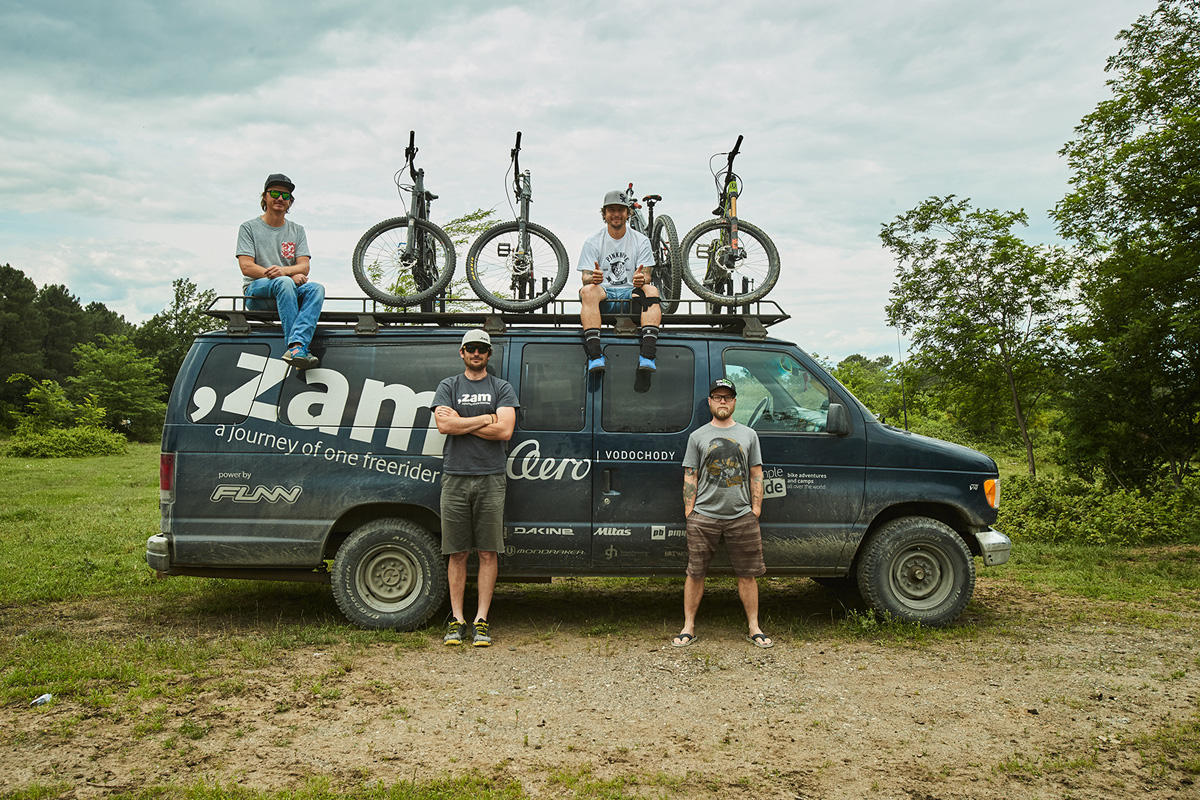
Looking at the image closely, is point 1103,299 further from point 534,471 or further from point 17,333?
point 17,333

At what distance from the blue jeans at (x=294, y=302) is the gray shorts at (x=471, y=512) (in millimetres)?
1461

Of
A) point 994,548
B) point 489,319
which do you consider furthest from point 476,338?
point 994,548

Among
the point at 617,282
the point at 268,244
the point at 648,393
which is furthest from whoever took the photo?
the point at 617,282

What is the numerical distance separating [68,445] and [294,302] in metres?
26.3

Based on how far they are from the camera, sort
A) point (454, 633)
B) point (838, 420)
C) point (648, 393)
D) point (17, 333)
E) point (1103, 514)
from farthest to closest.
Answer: point (17, 333) < point (1103, 514) < point (648, 393) < point (838, 420) < point (454, 633)

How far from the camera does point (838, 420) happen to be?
578cm

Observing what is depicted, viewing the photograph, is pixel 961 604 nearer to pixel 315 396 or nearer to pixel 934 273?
pixel 315 396

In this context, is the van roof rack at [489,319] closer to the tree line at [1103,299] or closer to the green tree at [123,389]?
the tree line at [1103,299]

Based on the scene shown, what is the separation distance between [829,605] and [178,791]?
509cm

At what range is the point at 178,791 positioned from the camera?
3.39 meters

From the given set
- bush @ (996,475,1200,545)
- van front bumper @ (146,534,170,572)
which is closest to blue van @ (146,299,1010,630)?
van front bumper @ (146,534,170,572)

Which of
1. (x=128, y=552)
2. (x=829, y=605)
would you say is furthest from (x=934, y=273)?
(x=128, y=552)

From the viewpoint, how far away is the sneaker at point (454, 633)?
5.48 m

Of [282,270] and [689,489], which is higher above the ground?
[282,270]
